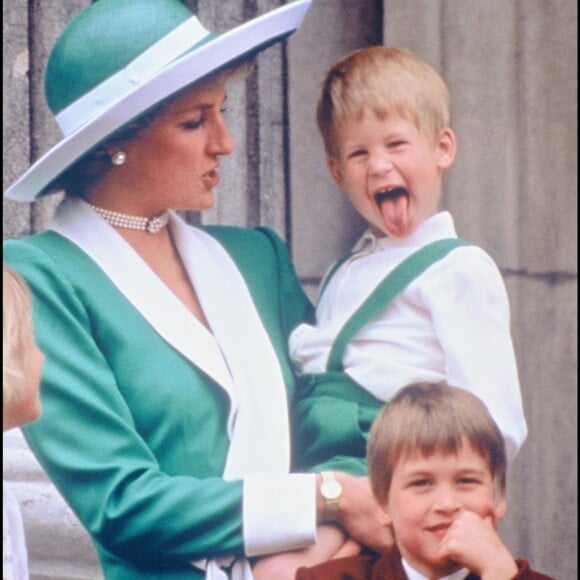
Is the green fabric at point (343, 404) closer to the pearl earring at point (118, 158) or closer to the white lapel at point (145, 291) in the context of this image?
the white lapel at point (145, 291)

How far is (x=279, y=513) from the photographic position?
2320 millimetres

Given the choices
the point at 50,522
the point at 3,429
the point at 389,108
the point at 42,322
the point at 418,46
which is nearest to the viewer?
the point at 3,429

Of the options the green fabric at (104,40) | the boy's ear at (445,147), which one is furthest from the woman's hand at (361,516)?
the green fabric at (104,40)

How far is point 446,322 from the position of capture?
2408mm

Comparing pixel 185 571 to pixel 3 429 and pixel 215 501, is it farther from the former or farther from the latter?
pixel 3 429

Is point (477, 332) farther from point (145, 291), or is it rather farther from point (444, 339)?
point (145, 291)

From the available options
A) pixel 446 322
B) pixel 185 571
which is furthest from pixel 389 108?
pixel 185 571

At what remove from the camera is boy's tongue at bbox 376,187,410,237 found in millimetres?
2512

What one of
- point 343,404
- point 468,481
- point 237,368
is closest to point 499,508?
point 468,481

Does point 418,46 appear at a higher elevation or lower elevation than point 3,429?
higher

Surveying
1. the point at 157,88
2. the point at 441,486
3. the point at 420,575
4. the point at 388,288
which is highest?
the point at 157,88

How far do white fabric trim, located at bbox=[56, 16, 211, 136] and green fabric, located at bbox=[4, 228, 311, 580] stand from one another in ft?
0.53

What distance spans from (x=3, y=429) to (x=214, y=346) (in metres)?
0.34

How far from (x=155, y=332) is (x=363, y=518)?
34cm
